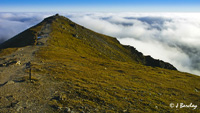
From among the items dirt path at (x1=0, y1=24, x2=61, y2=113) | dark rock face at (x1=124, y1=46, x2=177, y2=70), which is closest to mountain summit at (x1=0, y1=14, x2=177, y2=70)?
dark rock face at (x1=124, y1=46, x2=177, y2=70)

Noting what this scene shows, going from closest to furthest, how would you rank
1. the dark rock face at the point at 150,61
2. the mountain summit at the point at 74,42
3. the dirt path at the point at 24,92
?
the dirt path at the point at 24,92
the mountain summit at the point at 74,42
the dark rock face at the point at 150,61


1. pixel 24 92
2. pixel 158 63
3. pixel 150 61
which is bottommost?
pixel 158 63

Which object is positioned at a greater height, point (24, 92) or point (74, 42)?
point (74, 42)

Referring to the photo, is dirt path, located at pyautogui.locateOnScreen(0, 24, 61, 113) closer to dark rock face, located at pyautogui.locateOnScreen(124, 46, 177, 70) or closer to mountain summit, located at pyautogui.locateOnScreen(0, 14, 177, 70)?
mountain summit, located at pyautogui.locateOnScreen(0, 14, 177, 70)

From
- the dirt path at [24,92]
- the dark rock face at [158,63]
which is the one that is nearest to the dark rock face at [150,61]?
the dark rock face at [158,63]

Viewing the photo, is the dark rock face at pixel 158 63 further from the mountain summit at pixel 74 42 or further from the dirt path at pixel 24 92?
the dirt path at pixel 24 92

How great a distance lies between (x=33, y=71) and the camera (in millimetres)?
24531

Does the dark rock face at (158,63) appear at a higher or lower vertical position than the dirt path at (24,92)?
lower

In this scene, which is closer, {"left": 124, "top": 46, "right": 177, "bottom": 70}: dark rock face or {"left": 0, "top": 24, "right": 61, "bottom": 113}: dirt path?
{"left": 0, "top": 24, "right": 61, "bottom": 113}: dirt path

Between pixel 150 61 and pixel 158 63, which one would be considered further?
pixel 150 61

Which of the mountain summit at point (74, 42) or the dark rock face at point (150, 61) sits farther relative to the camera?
the dark rock face at point (150, 61)

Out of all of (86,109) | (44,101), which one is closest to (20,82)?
(44,101)

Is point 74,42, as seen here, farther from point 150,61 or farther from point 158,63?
point 158,63

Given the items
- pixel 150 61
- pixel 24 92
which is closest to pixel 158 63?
pixel 150 61
